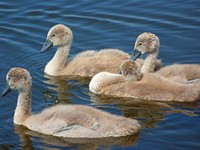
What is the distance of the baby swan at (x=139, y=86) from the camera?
38.5ft

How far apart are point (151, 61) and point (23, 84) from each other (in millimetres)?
2770

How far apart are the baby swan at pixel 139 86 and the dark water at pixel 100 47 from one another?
0.47ft

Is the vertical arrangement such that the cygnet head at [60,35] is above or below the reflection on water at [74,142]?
above

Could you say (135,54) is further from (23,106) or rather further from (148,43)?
(23,106)

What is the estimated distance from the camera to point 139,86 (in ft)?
39.3

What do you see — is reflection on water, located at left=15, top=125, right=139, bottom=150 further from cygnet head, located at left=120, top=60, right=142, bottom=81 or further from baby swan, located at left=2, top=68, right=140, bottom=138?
cygnet head, located at left=120, top=60, right=142, bottom=81

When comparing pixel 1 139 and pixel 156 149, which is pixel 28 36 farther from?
pixel 156 149

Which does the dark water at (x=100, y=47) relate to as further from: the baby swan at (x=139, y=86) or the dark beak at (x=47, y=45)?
the dark beak at (x=47, y=45)

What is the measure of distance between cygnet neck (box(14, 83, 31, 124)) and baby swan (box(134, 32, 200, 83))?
102 inches

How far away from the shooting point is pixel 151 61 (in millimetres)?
12734

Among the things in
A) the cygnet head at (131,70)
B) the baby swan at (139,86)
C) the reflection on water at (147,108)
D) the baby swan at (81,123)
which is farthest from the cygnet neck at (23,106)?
the cygnet head at (131,70)

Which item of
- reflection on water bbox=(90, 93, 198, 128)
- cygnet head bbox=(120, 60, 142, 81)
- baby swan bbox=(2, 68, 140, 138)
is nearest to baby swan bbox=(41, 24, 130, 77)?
cygnet head bbox=(120, 60, 142, 81)

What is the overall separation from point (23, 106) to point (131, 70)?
207cm

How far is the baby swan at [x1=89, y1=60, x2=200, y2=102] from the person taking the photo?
11.7 metres
